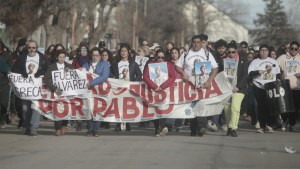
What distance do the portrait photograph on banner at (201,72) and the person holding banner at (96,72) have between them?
184 cm

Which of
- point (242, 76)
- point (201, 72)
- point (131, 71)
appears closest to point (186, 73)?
point (201, 72)

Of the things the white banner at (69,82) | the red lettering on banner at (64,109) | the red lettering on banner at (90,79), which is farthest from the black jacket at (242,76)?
the red lettering on banner at (64,109)

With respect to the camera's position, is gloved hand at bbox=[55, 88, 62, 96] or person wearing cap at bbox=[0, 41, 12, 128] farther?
person wearing cap at bbox=[0, 41, 12, 128]

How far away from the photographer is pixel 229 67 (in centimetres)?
1620

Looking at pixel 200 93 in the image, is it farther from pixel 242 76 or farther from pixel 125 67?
pixel 125 67

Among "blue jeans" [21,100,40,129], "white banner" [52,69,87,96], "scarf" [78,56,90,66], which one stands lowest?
"blue jeans" [21,100,40,129]

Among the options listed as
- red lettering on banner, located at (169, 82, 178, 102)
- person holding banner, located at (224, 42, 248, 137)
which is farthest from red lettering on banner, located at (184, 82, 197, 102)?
person holding banner, located at (224, 42, 248, 137)

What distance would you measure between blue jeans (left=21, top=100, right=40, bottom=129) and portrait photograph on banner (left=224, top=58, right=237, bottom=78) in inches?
161

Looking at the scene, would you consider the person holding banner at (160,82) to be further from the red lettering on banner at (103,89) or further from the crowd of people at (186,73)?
the red lettering on banner at (103,89)

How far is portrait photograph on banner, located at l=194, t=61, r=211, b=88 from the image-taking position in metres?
15.1

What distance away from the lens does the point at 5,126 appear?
17.6 metres

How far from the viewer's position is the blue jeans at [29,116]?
49.8 feet

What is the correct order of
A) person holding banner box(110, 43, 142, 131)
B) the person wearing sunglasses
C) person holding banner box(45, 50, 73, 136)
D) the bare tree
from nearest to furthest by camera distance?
person holding banner box(45, 50, 73, 136) < person holding banner box(110, 43, 142, 131) < the person wearing sunglasses < the bare tree

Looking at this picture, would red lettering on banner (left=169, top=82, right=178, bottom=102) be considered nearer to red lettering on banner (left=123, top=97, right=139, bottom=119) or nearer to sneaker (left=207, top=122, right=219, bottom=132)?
red lettering on banner (left=123, top=97, right=139, bottom=119)
